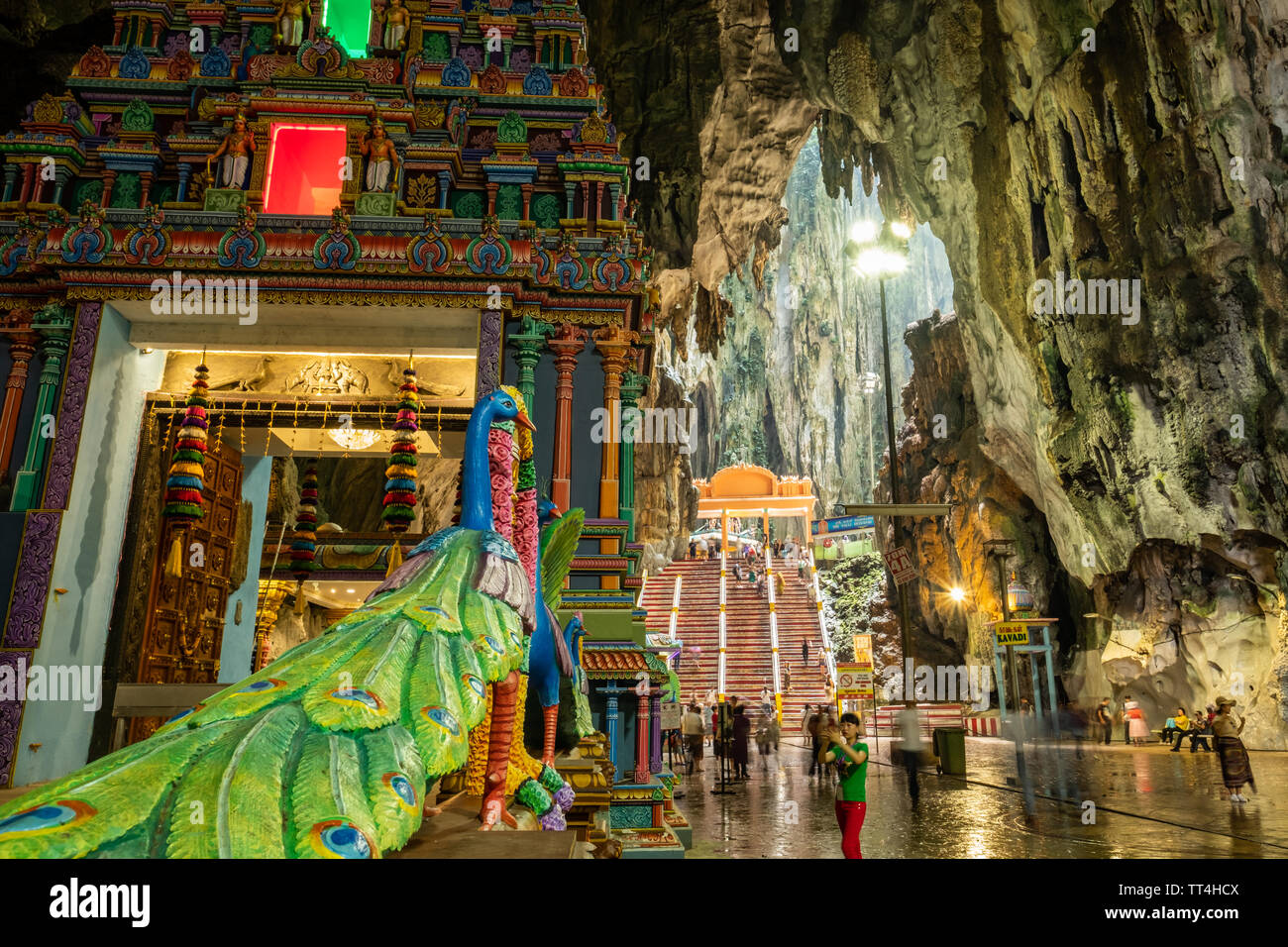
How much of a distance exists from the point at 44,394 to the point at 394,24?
24.1 ft

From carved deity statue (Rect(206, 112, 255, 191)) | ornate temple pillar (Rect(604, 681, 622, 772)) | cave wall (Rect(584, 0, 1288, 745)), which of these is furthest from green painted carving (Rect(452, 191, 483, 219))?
cave wall (Rect(584, 0, 1288, 745))

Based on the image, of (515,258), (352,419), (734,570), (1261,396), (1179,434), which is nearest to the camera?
(515,258)

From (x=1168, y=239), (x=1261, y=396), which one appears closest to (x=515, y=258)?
(x=1168, y=239)

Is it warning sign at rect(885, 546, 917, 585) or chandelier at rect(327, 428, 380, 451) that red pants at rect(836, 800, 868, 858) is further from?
chandelier at rect(327, 428, 380, 451)

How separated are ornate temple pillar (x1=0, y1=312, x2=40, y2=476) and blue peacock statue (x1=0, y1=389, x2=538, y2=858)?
27.0 feet

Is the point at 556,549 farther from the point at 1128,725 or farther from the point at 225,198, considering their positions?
the point at 1128,725

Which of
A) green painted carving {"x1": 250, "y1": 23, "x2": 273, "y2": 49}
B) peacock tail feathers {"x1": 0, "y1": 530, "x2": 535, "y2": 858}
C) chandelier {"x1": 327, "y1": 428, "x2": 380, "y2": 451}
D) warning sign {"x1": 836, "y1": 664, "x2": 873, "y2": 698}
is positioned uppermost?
green painted carving {"x1": 250, "y1": 23, "x2": 273, "y2": 49}

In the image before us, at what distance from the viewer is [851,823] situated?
5695mm

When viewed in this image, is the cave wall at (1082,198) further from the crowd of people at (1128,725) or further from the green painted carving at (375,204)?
the green painted carving at (375,204)

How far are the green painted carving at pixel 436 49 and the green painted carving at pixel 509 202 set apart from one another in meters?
2.80

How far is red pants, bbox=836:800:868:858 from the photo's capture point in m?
5.59

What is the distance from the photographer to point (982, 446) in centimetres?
2512
